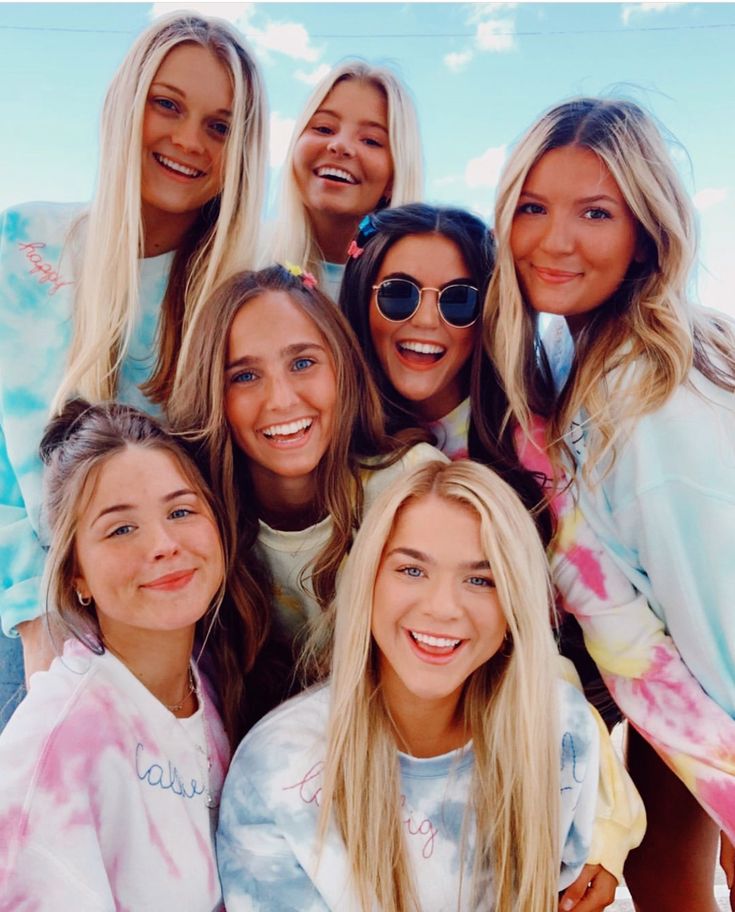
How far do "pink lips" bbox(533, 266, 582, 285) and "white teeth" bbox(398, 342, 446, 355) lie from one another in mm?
322

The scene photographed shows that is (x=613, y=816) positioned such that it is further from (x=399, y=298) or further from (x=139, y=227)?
(x=139, y=227)

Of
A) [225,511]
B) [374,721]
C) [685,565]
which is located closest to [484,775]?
[374,721]

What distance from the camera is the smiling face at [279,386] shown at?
7.11ft

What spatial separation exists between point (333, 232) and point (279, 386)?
0.97m

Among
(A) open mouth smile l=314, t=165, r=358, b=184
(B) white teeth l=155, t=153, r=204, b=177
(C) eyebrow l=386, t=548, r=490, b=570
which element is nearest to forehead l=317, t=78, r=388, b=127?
(A) open mouth smile l=314, t=165, r=358, b=184

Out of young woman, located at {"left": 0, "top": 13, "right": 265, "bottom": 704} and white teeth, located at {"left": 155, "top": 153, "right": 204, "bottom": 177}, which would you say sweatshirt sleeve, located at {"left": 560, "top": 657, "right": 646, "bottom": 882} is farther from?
white teeth, located at {"left": 155, "top": 153, "right": 204, "bottom": 177}

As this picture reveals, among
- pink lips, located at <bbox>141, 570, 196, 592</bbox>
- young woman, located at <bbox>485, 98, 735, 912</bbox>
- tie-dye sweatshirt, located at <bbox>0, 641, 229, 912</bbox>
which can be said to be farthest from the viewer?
young woman, located at <bbox>485, 98, 735, 912</bbox>

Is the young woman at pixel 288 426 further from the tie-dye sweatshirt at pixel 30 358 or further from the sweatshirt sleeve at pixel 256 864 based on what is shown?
the sweatshirt sleeve at pixel 256 864

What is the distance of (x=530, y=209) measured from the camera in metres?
2.23

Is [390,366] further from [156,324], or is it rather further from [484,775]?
[484,775]

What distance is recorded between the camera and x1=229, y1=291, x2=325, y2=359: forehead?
217cm

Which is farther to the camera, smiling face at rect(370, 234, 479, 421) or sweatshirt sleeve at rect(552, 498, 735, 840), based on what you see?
smiling face at rect(370, 234, 479, 421)

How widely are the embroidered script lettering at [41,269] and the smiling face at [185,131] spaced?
29 cm

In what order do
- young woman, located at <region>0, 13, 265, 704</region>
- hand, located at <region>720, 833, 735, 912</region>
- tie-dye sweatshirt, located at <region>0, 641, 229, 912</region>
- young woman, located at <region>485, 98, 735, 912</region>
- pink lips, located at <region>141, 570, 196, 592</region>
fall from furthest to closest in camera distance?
young woman, located at <region>0, 13, 265, 704</region> → hand, located at <region>720, 833, 735, 912</region> → young woman, located at <region>485, 98, 735, 912</region> → pink lips, located at <region>141, 570, 196, 592</region> → tie-dye sweatshirt, located at <region>0, 641, 229, 912</region>
